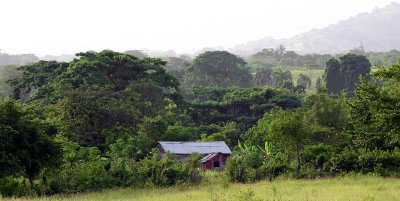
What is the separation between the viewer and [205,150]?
3847cm

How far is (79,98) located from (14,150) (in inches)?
532

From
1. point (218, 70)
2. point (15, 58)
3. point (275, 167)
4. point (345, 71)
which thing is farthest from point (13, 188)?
point (15, 58)

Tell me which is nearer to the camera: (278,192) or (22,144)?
(278,192)

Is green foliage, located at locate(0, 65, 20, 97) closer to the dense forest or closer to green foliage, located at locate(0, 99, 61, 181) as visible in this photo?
the dense forest

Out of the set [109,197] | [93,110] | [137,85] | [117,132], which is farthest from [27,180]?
[137,85]

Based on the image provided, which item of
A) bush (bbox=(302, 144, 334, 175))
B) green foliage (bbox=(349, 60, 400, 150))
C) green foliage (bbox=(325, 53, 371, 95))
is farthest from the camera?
green foliage (bbox=(325, 53, 371, 95))

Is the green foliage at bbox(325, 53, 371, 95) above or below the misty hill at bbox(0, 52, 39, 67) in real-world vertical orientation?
above

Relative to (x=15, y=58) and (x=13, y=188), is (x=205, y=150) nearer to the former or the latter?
(x=13, y=188)

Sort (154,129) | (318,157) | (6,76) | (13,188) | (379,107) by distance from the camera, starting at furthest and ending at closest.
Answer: (6,76)
(154,129)
(318,157)
(379,107)
(13,188)

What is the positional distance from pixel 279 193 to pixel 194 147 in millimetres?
20318

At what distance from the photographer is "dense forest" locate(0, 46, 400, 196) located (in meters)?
21.9

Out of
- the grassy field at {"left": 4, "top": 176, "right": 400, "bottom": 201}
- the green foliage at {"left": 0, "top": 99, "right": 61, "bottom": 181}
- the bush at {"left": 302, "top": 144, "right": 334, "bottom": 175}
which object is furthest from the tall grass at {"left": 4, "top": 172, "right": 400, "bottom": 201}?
the green foliage at {"left": 0, "top": 99, "right": 61, "bottom": 181}

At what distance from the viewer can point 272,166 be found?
26.6 m

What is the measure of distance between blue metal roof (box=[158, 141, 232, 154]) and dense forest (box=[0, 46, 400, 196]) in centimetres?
130
